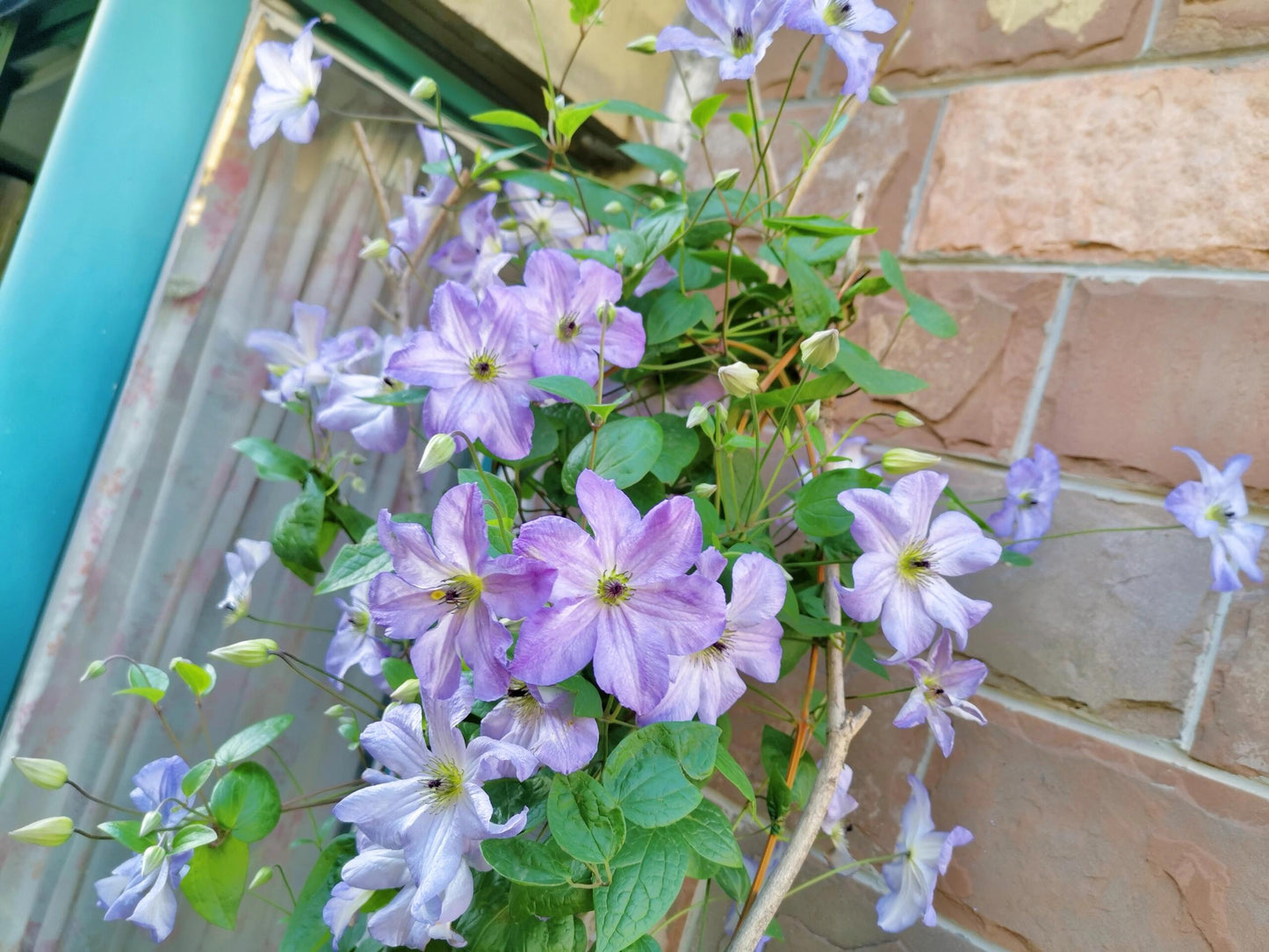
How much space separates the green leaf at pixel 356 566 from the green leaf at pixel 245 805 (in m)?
0.19

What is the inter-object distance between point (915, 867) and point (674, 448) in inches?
17.2

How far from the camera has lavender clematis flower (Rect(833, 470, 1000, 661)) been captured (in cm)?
56

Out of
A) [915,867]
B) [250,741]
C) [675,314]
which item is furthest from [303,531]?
[915,867]

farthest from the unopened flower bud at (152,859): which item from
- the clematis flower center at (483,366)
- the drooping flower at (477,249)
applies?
the drooping flower at (477,249)

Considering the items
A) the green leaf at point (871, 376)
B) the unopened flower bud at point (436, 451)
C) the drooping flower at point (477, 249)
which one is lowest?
the unopened flower bud at point (436, 451)

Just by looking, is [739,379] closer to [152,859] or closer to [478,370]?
[478,370]

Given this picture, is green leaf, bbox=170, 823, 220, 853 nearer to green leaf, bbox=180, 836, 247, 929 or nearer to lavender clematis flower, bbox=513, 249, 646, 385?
green leaf, bbox=180, 836, 247, 929

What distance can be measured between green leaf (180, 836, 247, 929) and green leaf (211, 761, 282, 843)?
0.02 meters

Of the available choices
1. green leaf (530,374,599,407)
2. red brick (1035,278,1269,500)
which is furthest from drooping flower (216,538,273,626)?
red brick (1035,278,1269,500)

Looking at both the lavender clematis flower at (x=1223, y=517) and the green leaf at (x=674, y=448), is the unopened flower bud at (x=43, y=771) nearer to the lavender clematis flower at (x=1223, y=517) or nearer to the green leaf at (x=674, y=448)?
the green leaf at (x=674, y=448)

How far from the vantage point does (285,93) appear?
2.57 ft

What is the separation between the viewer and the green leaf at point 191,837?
1.99ft

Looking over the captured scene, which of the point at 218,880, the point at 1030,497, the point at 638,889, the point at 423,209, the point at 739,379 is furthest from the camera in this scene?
the point at 423,209

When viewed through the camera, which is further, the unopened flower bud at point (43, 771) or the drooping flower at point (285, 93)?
the drooping flower at point (285, 93)
